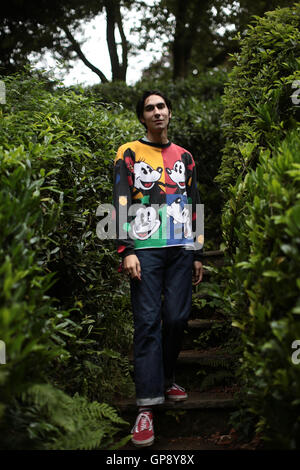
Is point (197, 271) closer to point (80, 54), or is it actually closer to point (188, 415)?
point (188, 415)

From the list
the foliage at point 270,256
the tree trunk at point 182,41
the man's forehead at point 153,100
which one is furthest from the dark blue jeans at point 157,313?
the tree trunk at point 182,41

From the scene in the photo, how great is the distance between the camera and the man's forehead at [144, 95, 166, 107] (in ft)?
10.1

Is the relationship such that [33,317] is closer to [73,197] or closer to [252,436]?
[73,197]

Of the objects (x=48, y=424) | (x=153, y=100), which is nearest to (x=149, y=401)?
(x=48, y=424)

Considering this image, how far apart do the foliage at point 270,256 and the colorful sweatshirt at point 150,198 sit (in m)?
0.39

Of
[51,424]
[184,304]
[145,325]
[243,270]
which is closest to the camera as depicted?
[51,424]

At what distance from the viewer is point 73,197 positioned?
2969 mm

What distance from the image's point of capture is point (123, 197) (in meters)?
2.84

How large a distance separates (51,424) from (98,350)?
3.04ft

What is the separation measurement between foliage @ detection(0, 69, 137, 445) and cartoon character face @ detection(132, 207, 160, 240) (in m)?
0.42

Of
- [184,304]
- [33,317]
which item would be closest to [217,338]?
[184,304]

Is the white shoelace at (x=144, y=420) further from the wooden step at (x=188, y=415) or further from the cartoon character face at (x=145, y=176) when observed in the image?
the cartoon character face at (x=145, y=176)

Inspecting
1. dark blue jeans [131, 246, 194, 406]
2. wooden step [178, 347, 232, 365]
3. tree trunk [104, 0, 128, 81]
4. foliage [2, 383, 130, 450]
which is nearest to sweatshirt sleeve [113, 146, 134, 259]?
dark blue jeans [131, 246, 194, 406]
